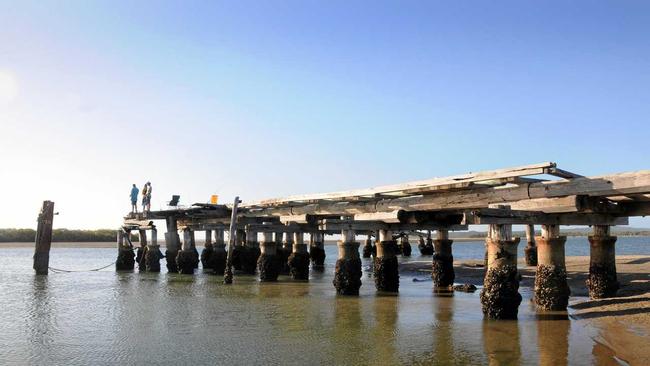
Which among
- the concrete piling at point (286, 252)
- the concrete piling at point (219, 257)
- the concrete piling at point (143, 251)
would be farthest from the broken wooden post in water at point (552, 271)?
the concrete piling at point (143, 251)

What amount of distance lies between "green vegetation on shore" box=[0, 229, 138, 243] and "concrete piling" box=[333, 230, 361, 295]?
8395 centimetres

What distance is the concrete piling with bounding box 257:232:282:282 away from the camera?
23703mm

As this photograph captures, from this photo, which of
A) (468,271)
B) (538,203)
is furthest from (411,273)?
(538,203)

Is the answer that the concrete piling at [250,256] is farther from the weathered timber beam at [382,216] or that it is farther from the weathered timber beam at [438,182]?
the weathered timber beam at [382,216]

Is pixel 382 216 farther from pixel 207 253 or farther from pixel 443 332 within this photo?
pixel 207 253

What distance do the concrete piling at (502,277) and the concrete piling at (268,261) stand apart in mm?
12651

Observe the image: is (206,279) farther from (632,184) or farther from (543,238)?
(632,184)

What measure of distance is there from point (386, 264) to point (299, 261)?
25.1 ft

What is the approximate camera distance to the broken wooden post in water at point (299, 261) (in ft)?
83.6

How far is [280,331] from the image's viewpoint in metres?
11.9

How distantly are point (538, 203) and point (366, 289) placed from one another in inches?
370

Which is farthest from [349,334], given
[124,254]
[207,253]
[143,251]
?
[124,254]

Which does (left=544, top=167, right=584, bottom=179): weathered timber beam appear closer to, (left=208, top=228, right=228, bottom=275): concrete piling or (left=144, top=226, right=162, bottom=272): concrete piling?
(left=208, top=228, right=228, bottom=275): concrete piling

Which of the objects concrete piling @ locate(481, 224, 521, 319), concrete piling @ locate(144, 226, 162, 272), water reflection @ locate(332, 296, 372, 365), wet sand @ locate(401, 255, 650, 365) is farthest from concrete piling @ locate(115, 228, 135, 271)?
concrete piling @ locate(481, 224, 521, 319)
